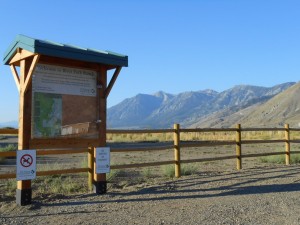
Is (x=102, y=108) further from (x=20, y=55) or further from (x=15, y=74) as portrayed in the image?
(x=20, y=55)

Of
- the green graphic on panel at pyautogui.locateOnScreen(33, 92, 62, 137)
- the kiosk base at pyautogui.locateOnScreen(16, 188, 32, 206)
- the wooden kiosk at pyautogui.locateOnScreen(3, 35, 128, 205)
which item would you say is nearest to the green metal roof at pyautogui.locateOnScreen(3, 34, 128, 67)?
the wooden kiosk at pyautogui.locateOnScreen(3, 35, 128, 205)

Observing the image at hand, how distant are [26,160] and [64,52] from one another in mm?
2550

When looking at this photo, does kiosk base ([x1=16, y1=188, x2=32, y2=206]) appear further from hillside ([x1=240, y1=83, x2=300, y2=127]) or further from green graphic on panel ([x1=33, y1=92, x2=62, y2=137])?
hillside ([x1=240, y1=83, x2=300, y2=127])

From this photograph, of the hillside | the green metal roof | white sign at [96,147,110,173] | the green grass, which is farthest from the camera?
the hillside

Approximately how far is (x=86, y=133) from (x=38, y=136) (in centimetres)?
136

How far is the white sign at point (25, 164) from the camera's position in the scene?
388 inches

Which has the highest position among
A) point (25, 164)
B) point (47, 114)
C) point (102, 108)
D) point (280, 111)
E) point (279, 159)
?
point (280, 111)

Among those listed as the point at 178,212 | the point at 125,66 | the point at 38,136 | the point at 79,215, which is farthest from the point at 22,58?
the point at 178,212

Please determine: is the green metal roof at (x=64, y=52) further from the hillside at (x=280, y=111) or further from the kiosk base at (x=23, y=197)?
the hillside at (x=280, y=111)

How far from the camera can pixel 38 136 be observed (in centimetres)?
1041

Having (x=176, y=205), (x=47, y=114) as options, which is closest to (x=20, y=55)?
(x=47, y=114)

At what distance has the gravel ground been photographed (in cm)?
860

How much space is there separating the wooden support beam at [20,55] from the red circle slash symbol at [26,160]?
2207 mm

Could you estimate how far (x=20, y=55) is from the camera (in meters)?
10.4
